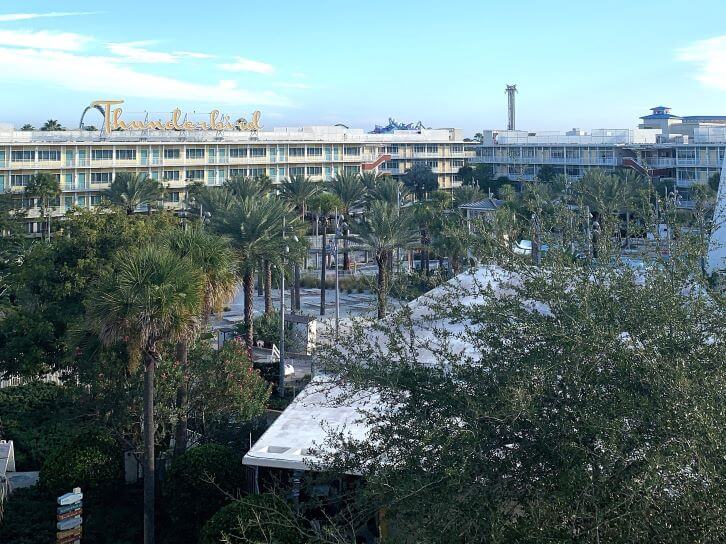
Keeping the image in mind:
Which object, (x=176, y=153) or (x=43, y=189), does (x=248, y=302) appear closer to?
(x=43, y=189)

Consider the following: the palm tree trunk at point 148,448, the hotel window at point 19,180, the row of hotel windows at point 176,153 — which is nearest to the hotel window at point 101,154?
the row of hotel windows at point 176,153

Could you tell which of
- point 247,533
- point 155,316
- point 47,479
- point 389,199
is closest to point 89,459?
point 47,479

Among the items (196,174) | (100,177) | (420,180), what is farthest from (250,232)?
(420,180)

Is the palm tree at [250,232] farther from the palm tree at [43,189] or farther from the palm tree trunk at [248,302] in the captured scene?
the palm tree at [43,189]

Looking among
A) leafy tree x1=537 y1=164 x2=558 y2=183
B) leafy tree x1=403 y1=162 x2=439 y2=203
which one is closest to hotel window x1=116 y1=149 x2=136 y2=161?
leafy tree x1=403 y1=162 x2=439 y2=203

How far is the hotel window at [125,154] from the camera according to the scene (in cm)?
7669

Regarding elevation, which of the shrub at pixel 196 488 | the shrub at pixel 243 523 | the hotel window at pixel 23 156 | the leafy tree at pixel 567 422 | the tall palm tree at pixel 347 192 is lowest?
the shrub at pixel 196 488

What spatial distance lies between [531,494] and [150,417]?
32.9ft

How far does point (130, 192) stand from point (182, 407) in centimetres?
4638

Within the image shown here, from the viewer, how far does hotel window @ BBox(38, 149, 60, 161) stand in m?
72.1

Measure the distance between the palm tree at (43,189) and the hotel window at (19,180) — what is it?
6.61 metres

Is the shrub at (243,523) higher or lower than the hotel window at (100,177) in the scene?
lower

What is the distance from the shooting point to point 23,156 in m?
70.8

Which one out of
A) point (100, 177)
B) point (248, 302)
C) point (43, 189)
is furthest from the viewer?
point (100, 177)
